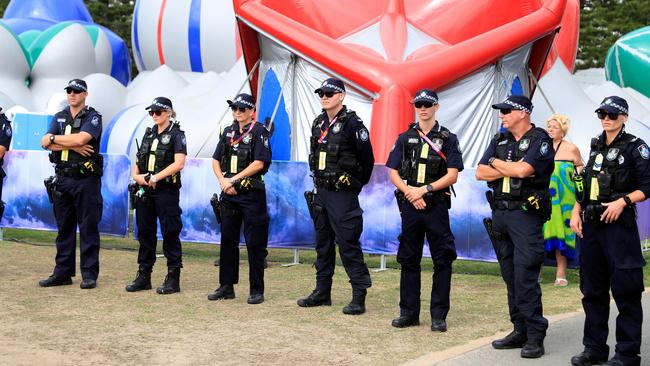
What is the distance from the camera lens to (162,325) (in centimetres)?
774

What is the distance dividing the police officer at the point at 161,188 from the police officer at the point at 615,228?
430cm

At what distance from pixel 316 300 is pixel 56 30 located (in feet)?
70.8

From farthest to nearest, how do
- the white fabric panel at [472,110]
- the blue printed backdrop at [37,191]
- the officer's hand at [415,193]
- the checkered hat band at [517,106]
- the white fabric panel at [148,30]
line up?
1. the white fabric panel at [148,30]
2. the white fabric panel at [472,110]
3. the blue printed backdrop at [37,191]
4. the officer's hand at [415,193]
5. the checkered hat band at [517,106]

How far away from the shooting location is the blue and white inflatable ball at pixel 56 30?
27.6m

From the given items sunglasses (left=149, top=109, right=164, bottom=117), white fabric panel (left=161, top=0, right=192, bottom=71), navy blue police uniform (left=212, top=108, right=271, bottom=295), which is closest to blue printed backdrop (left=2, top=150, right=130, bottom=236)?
sunglasses (left=149, top=109, right=164, bottom=117)

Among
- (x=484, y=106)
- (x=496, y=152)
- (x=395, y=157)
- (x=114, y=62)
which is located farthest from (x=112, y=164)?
(x=114, y=62)

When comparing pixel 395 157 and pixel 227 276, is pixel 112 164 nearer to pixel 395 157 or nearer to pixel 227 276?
pixel 227 276

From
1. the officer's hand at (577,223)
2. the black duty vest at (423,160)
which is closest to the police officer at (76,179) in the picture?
the black duty vest at (423,160)

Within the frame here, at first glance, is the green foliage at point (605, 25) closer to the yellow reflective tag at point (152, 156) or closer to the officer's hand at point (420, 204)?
the yellow reflective tag at point (152, 156)

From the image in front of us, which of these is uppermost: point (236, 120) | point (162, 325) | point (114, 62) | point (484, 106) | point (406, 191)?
point (114, 62)

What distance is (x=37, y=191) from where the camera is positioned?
1395 cm

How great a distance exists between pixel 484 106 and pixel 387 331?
724 centimetres

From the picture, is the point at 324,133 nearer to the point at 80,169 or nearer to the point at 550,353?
the point at 80,169

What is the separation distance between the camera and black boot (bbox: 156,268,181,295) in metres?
9.34
